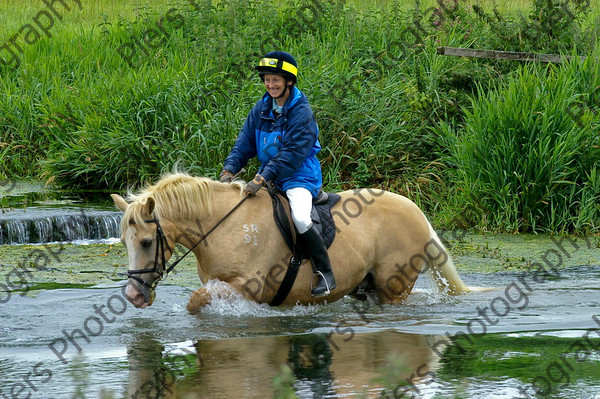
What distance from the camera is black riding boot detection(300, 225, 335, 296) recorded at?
6.79 metres

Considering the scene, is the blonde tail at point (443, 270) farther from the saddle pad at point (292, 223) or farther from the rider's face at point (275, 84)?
the rider's face at point (275, 84)

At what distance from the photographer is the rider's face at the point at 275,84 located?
6.72m

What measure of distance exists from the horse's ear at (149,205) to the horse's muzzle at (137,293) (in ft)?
1.68

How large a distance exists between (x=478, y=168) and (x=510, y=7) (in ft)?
32.1

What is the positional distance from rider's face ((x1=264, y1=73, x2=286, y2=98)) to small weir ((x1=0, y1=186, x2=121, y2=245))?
5.18m

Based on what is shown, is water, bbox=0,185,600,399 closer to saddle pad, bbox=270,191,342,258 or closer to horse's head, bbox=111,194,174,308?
horse's head, bbox=111,194,174,308

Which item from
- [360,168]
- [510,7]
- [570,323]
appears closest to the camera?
[570,323]

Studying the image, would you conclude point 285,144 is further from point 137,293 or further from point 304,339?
point 137,293

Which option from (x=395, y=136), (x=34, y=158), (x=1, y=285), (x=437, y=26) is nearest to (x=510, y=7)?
(x=437, y=26)

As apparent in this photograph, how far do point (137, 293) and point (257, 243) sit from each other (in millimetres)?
1052

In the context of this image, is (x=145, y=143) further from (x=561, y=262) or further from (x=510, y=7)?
(x=510, y=7)

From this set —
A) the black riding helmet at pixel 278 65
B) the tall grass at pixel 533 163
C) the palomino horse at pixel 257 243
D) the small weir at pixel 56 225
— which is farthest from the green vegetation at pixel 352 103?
the black riding helmet at pixel 278 65

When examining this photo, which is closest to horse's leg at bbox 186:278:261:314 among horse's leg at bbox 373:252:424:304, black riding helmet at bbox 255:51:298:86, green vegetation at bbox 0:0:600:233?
horse's leg at bbox 373:252:424:304

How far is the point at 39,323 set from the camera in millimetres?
6926
